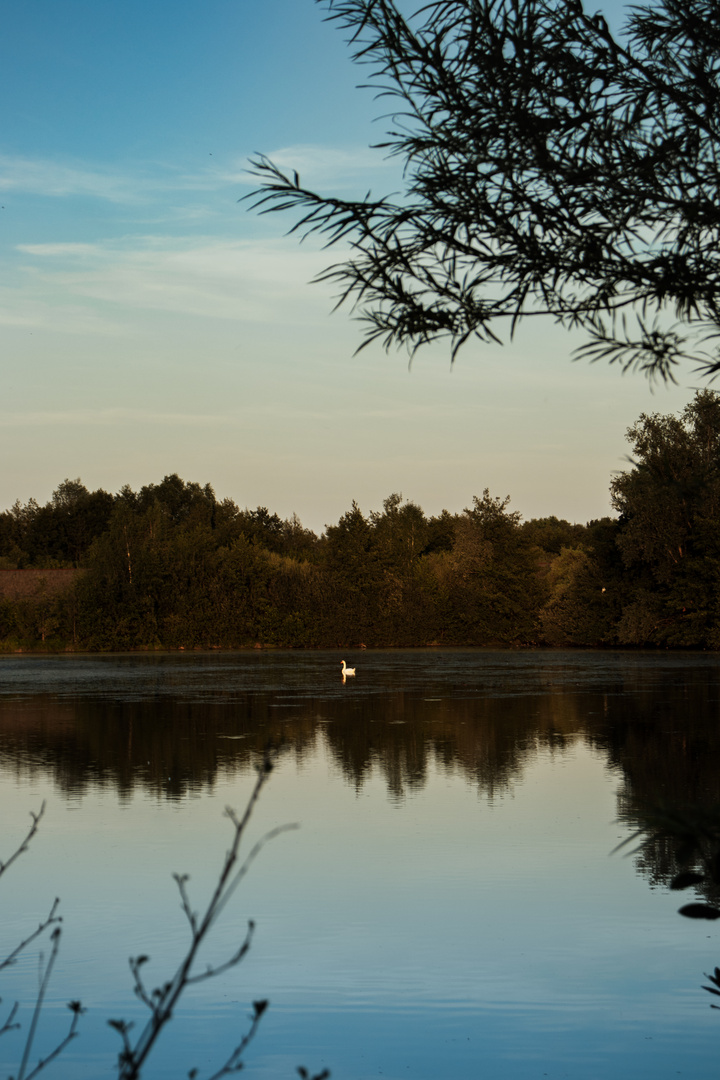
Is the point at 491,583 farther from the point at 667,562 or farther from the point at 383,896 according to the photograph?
the point at 383,896

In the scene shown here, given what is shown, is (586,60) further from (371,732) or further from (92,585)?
(92,585)

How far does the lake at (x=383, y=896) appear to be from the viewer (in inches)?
195

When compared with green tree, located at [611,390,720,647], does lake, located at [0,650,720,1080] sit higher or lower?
lower

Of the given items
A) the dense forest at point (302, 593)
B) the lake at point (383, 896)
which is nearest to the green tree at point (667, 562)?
the dense forest at point (302, 593)

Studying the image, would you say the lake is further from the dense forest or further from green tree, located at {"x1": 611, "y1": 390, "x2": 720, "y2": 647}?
the dense forest

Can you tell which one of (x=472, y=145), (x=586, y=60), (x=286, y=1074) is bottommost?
(x=286, y=1074)

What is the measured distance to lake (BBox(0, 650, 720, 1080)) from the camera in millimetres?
4949

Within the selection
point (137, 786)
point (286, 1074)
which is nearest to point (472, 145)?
point (286, 1074)

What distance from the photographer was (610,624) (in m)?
47.2

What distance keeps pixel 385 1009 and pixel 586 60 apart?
4.04m

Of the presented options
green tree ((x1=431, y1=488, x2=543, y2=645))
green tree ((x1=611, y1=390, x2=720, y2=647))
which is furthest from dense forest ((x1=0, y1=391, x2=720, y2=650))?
green tree ((x1=611, y1=390, x2=720, y2=647))

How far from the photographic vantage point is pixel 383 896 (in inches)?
284

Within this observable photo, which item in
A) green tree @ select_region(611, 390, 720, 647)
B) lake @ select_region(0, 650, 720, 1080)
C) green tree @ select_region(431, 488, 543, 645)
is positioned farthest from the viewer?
green tree @ select_region(431, 488, 543, 645)

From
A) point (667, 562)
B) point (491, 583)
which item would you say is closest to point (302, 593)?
point (491, 583)
